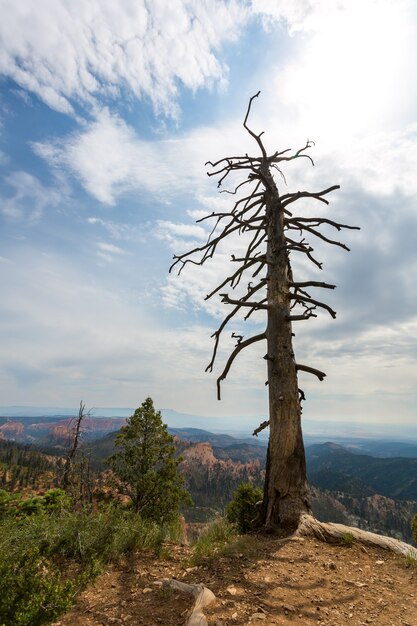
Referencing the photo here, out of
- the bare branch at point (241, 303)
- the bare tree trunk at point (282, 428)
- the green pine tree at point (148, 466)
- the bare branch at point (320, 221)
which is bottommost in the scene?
the green pine tree at point (148, 466)

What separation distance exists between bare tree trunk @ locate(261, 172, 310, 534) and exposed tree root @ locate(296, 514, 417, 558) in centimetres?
32

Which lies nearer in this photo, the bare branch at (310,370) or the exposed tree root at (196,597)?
the exposed tree root at (196,597)

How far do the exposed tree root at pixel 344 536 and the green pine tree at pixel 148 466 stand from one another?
Answer: 45.0 feet

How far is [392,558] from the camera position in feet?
19.0

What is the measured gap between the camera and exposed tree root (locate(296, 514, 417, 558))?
243 inches

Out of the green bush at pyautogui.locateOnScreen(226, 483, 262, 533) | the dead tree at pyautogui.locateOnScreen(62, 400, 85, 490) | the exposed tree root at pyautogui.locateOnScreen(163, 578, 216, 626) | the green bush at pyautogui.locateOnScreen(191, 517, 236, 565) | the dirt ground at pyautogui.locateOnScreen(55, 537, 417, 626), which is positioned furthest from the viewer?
the dead tree at pyautogui.locateOnScreen(62, 400, 85, 490)

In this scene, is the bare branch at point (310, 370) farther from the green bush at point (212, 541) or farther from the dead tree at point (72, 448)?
the dead tree at point (72, 448)

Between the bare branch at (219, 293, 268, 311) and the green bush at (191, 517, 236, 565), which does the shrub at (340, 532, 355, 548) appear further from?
the bare branch at (219, 293, 268, 311)

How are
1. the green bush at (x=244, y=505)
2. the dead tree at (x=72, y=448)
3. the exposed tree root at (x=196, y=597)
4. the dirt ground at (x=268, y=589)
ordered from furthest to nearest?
1. the dead tree at (x=72, y=448)
2. the green bush at (x=244, y=505)
3. the dirt ground at (x=268, y=589)
4. the exposed tree root at (x=196, y=597)

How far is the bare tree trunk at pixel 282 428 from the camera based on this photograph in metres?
7.07

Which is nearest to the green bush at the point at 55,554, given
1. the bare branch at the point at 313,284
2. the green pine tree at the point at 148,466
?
the bare branch at the point at 313,284

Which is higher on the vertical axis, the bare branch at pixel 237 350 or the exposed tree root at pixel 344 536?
the bare branch at pixel 237 350

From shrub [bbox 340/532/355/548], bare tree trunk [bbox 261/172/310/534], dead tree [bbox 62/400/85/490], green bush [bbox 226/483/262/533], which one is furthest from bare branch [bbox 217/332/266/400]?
dead tree [bbox 62/400/85/490]

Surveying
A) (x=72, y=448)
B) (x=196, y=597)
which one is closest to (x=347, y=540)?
(x=196, y=597)
